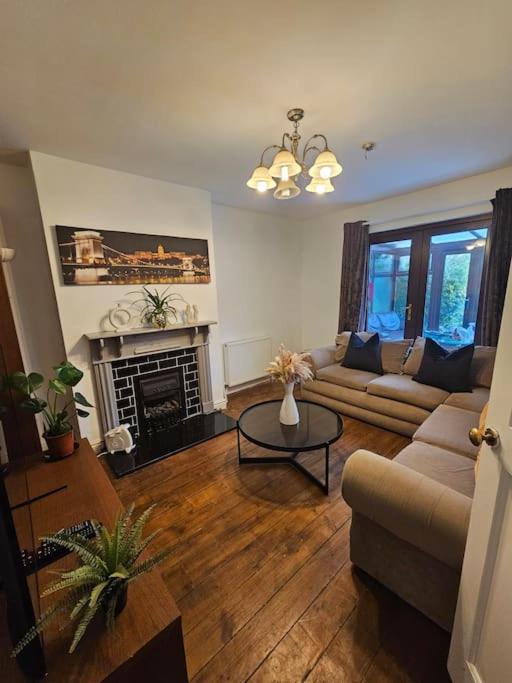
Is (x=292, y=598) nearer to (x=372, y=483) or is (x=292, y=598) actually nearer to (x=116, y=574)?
(x=372, y=483)

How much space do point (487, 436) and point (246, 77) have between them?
200 centimetres

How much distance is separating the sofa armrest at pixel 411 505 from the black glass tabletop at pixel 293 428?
0.61 metres

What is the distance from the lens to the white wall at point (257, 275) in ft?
12.7

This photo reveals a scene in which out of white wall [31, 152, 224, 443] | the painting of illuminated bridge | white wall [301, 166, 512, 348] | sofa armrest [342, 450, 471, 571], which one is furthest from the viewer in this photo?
white wall [301, 166, 512, 348]

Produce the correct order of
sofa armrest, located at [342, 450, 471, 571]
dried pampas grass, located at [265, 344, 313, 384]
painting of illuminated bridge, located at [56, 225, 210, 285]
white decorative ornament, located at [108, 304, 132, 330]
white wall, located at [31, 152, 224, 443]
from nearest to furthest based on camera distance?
sofa armrest, located at [342, 450, 471, 571]
dried pampas grass, located at [265, 344, 313, 384]
white wall, located at [31, 152, 224, 443]
painting of illuminated bridge, located at [56, 225, 210, 285]
white decorative ornament, located at [108, 304, 132, 330]

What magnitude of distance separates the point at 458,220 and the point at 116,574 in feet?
13.8

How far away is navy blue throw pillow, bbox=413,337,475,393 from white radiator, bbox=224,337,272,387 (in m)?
2.08

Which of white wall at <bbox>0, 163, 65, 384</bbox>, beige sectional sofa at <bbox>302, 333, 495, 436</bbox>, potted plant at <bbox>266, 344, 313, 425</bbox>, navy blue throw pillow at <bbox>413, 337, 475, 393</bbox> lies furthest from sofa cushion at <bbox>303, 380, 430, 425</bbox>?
white wall at <bbox>0, 163, 65, 384</bbox>

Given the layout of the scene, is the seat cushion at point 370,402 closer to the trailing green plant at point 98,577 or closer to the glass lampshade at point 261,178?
the glass lampshade at point 261,178

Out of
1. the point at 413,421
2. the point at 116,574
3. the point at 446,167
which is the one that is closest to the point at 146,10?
the point at 116,574

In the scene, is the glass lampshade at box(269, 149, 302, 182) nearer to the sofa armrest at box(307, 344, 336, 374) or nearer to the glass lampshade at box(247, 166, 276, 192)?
the glass lampshade at box(247, 166, 276, 192)

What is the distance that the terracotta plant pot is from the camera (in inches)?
63.8

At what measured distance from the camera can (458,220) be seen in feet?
10.7

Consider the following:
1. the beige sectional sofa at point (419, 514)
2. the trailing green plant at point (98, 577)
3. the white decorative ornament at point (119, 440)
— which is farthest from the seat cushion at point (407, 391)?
the trailing green plant at point (98, 577)
